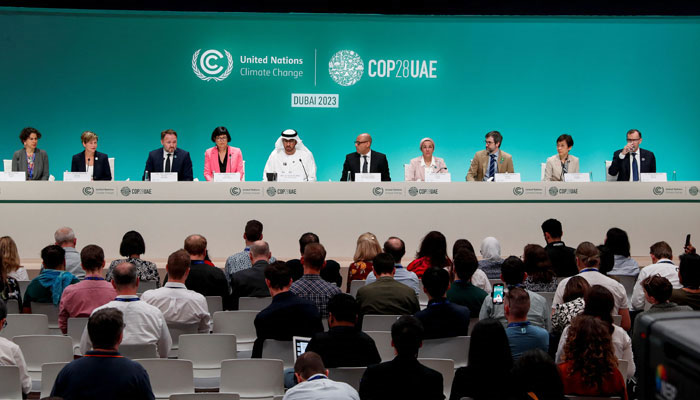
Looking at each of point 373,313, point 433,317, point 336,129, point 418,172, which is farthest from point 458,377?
point 336,129

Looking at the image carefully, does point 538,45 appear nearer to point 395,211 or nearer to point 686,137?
point 686,137

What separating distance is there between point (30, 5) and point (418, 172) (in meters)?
6.23

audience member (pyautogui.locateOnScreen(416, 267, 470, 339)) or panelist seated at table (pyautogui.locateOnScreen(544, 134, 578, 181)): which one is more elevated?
panelist seated at table (pyautogui.locateOnScreen(544, 134, 578, 181))

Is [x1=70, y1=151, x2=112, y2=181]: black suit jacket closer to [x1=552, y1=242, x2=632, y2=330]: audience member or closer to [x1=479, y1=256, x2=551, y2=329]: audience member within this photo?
[x1=479, y1=256, x2=551, y2=329]: audience member

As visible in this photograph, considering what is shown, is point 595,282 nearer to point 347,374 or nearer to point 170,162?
point 347,374

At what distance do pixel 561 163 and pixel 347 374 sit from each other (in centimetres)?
610

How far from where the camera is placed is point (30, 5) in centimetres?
1048

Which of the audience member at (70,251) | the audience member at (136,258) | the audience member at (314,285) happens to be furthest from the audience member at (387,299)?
the audience member at (70,251)

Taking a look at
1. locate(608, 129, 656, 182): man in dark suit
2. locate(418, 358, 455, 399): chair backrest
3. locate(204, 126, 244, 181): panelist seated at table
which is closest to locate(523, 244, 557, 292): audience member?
Result: locate(418, 358, 455, 399): chair backrest

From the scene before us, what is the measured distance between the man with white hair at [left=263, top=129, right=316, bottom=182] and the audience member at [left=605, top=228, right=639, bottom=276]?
363cm

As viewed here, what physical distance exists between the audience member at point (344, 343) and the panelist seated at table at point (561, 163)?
222 inches

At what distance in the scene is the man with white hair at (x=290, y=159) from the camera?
8609mm

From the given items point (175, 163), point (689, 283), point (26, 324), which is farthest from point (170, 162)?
point (689, 283)

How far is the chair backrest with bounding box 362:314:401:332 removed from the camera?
14.3ft
